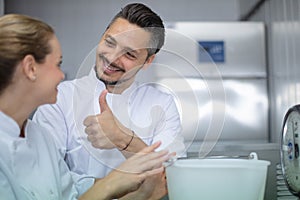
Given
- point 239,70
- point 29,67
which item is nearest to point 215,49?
point 239,70

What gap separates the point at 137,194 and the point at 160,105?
0.30m

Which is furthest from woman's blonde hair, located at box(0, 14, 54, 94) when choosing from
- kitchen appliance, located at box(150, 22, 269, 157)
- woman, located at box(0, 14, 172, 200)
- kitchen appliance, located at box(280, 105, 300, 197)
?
kitchen appliance, located at box(150, 22, 269, 157)

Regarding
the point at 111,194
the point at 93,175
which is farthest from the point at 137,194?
the point at 93,175

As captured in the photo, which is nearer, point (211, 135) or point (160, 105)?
point (211, 135)

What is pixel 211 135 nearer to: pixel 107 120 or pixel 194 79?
pixel 194 79

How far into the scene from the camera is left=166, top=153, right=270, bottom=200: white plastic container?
72cm

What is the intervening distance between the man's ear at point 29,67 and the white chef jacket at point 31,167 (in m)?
0.10

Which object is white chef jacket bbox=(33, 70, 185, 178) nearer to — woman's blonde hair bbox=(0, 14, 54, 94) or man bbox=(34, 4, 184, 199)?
man bbox=(34, 4, 184, 199)

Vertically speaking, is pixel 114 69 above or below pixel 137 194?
above

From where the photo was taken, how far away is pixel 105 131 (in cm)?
98

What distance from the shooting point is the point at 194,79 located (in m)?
1.17

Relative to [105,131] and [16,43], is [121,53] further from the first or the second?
[16,43]

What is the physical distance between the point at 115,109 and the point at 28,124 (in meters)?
0.23

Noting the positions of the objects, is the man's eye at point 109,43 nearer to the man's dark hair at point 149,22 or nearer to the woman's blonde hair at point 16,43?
the man's dark hair at point 149,22
